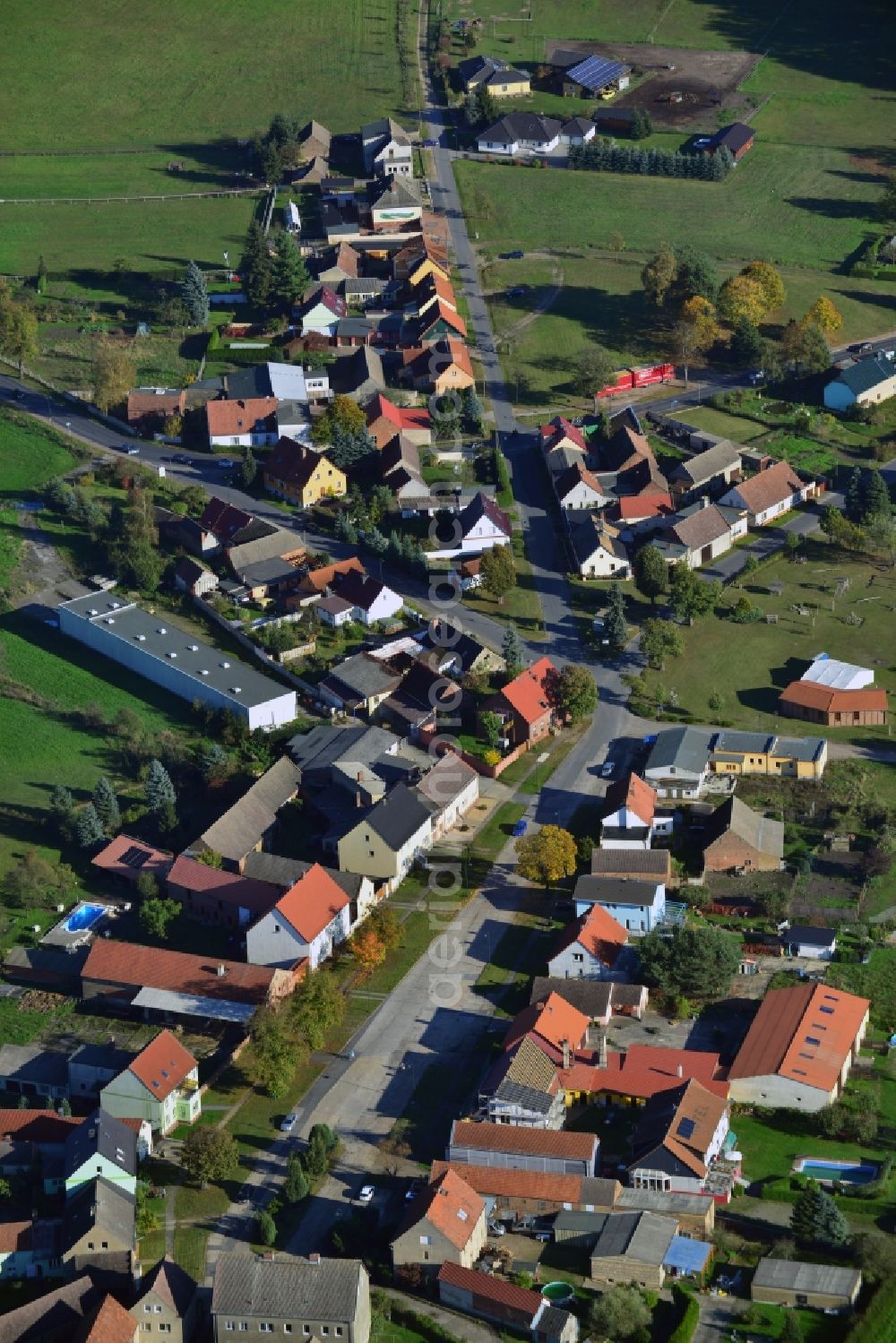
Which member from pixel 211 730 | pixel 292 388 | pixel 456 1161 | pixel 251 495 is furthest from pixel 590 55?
pixel 456 1161

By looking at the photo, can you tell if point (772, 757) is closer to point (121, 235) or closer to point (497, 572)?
point (497, 572)

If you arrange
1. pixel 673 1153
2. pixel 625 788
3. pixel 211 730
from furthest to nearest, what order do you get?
1. pixel 211 730
2. pixel 625 788
3. pixel 673 1153

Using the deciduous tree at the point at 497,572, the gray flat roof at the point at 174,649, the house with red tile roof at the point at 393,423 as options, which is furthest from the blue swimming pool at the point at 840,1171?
the house with red tile roof at the point at 393,423

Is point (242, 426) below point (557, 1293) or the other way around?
below

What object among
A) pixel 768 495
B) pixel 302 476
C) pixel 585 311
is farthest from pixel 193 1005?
pixel 585 311

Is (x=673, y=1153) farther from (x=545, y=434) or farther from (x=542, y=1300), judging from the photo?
(x=545, y=434)

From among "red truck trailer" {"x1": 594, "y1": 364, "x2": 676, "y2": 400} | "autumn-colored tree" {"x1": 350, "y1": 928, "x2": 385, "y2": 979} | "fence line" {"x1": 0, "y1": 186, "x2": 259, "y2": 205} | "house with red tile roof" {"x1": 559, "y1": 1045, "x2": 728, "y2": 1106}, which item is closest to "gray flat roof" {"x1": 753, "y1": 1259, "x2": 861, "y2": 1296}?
"house with red tile roof" {"x1": 559, "y1": 1045, "x2": 728, "y2": 1106}
